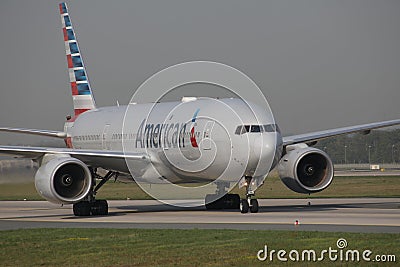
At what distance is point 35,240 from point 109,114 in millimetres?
20084

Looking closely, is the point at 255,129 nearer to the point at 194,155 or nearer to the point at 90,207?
the point at 194,155

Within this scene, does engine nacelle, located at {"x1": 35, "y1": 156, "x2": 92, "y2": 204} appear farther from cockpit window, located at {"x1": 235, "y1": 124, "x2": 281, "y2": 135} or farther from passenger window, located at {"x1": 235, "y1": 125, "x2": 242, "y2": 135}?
cockpit window, located at {"x1": 235, "y1": 124, "x2": 281, "y2": 135}

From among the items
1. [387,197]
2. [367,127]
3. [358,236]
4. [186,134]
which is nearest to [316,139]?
[367,127]

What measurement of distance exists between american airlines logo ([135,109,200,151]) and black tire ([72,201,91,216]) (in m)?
3.98

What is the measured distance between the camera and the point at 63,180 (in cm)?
3325

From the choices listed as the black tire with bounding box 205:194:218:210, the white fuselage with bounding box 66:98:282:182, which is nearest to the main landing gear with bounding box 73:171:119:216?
the white fuselage with bounding box 66:98:282:182

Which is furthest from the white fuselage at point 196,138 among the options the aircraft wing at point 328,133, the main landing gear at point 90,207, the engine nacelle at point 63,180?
the aircraft wing at point 328,133

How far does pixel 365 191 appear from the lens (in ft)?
168

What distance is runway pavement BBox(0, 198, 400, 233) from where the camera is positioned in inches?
1022

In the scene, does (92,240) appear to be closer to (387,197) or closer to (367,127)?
(367,127)

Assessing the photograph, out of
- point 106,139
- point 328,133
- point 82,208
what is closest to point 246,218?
point 82,208

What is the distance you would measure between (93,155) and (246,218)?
781 cm

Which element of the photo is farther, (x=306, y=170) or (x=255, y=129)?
(x=306, y=170)

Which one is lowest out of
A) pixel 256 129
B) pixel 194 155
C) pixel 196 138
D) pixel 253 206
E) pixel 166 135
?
pixel 253 206
